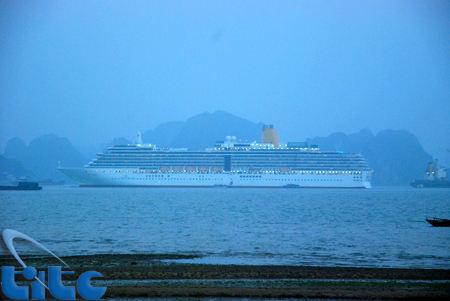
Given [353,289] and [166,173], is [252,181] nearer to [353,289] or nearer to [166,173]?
[166,173]

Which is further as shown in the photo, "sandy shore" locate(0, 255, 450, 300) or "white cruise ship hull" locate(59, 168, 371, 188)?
"white cruise ship hull" locate(59, 168, 371, 188)

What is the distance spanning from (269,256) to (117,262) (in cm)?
498

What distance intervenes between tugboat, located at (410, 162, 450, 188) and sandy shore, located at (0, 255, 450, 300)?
6275 inches

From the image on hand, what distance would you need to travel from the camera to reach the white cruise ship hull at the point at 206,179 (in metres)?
94.3

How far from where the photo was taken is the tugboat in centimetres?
16362

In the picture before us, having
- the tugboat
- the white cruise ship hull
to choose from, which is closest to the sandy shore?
the white cruise ship hull

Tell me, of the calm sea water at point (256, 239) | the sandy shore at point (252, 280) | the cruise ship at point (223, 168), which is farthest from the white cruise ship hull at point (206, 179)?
the sandy shore at point (252, 280)

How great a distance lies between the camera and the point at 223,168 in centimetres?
9825

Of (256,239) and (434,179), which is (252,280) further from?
(434,179)

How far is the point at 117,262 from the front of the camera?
15688 mm

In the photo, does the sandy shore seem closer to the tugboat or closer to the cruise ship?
the cruise ship

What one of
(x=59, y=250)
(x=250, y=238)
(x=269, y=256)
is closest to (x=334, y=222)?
(x=250, y=238)

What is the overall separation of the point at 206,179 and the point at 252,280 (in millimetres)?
83093

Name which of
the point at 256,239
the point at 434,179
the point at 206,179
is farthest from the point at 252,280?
the point at 434,179
